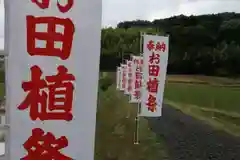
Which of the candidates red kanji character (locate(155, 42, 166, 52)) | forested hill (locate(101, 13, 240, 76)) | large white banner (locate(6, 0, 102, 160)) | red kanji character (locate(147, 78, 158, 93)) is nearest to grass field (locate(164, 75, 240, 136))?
forested hill (locate(101, 13, 240, 76))

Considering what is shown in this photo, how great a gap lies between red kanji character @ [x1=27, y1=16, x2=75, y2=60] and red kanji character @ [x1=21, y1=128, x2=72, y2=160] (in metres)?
0.54

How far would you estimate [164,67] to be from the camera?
28.8ft

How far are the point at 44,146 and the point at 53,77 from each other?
1.61 ft

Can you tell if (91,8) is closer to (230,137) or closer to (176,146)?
(176,146)

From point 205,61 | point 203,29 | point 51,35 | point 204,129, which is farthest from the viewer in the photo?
point 203,29

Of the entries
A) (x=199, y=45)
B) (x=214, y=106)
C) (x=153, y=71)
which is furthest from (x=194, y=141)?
(x=199, y=45)

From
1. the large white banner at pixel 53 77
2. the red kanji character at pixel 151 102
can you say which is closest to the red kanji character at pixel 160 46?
the red kanji character at pixel 151 102

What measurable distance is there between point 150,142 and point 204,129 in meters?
4.54

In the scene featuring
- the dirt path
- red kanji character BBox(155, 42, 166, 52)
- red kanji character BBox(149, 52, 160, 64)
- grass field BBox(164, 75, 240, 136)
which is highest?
red kanji character BBox(155, 42, 166, 52)

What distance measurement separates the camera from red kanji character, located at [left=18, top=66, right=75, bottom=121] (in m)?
2.80

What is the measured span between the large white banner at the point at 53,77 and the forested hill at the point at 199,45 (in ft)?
121

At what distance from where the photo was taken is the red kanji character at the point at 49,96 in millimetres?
2799

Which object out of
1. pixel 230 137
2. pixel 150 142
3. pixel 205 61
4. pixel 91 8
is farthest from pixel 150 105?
pixel 205 61

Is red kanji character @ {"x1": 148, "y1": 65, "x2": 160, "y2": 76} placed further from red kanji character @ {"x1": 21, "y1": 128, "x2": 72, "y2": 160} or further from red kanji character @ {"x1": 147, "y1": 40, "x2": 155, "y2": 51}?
red kanji character @ {"x1": 21, "y1": 128, "x2": 72, "y2": 160}
